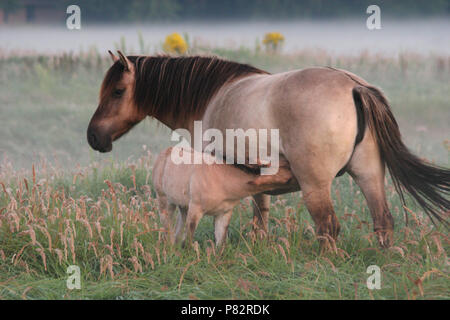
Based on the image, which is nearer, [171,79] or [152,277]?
[152,277]

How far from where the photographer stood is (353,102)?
5.27m

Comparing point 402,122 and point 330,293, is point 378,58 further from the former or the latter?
point 330,293

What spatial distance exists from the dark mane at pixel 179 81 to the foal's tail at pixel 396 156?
5.45 ft

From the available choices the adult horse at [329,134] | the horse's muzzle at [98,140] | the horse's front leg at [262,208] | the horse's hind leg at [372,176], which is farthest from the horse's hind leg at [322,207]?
the horse's muzzle at [98,140]

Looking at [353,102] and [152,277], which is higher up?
[353,102]

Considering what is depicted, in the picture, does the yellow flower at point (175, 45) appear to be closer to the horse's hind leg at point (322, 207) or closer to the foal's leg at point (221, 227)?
the foal's leg at point (221, 227)

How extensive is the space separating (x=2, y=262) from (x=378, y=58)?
14550 mm

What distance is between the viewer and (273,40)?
56.9 ft

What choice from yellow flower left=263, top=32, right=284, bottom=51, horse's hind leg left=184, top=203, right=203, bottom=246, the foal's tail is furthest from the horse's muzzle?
yellow flower left=263, top=32, right=284, bottom=51

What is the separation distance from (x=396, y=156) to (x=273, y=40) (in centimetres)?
1234

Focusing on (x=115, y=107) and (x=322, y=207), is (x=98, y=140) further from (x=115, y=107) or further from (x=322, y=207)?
(x=322, y=207)

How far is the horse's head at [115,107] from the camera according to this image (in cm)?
676

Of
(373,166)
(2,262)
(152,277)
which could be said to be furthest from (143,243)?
(373,166)
